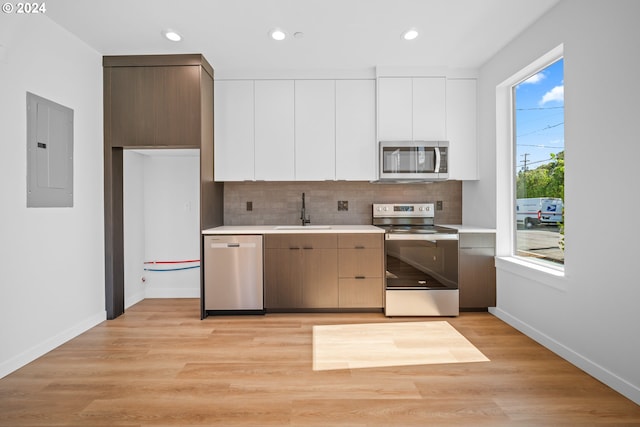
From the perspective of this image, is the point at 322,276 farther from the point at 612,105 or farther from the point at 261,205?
the point at 612,105

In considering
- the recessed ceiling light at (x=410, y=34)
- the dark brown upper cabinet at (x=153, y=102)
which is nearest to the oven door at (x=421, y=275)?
the recessed ceiling light at (x=410, y=34)

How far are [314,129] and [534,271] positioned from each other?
2481mm

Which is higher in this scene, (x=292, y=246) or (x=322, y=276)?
(x=292, y=246)

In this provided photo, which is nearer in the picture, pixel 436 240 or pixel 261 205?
pixel 436 240

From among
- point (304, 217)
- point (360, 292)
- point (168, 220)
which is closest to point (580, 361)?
point (360, 292)

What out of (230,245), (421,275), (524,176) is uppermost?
(524,176)

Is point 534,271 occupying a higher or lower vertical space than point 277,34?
lower

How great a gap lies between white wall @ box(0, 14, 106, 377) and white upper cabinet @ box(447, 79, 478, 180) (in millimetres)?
3613

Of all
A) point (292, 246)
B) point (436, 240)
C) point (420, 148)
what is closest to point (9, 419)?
point (292, 246)

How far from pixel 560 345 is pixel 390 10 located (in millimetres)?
2799

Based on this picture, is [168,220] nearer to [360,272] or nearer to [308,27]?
[360,272]

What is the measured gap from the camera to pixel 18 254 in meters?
2.33

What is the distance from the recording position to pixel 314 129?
3.70 m

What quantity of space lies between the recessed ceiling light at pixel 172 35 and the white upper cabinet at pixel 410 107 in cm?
201
